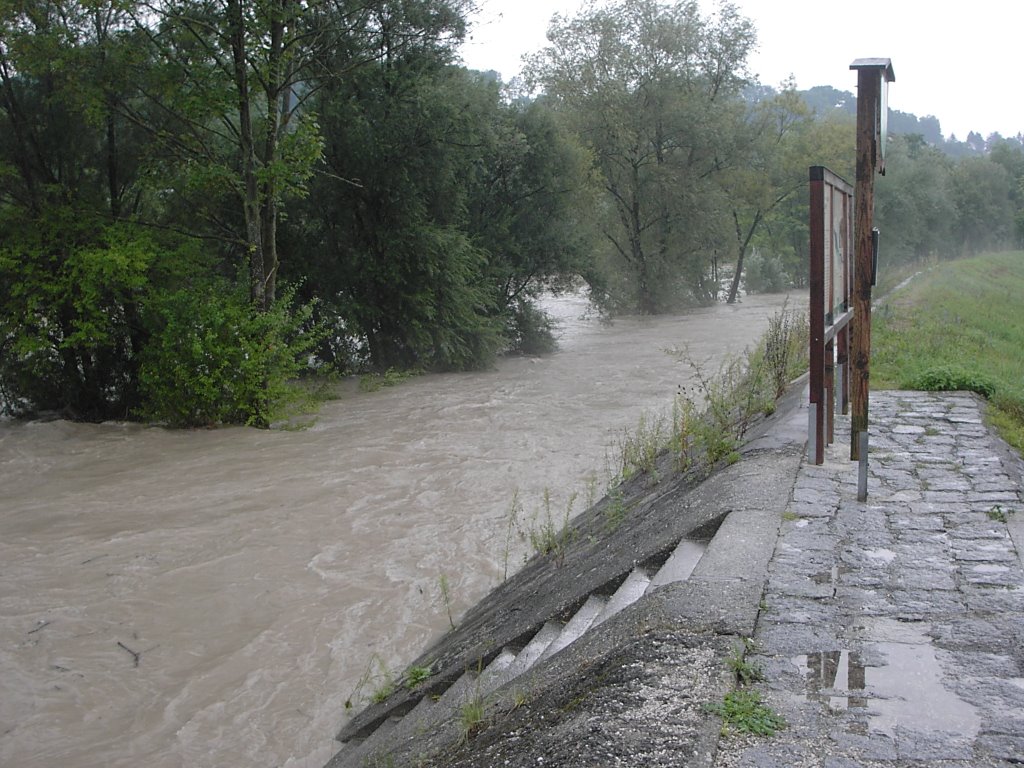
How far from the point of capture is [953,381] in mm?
10492

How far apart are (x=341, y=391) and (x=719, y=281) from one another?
2804cm

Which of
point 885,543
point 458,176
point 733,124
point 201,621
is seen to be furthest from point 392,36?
point 733,124

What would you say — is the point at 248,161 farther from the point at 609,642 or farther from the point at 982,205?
the point at 982,205

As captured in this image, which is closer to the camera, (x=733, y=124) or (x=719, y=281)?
(x=733, y=124)

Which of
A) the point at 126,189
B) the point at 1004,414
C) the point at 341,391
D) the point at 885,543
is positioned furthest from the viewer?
the point at 341,391

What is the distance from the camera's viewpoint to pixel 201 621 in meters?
7.20

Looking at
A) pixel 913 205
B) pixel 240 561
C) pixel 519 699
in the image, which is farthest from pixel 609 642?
pixel 913 205

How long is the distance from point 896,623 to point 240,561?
238 inches

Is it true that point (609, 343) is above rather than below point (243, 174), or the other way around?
below

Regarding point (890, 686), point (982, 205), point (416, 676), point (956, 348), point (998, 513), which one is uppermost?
point (982, 205)

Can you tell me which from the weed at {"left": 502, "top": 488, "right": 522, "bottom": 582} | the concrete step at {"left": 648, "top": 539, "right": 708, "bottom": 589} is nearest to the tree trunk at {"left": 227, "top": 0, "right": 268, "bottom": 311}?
the weed at {"left": 502, "top": 488, "right": 522, "bottom": 582}

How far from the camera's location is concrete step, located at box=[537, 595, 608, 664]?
4832 mm

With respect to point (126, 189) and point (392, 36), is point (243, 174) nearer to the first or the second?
point (126, 189)

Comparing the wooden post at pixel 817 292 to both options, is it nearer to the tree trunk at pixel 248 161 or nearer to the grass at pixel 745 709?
the grass at pixel 745 709
